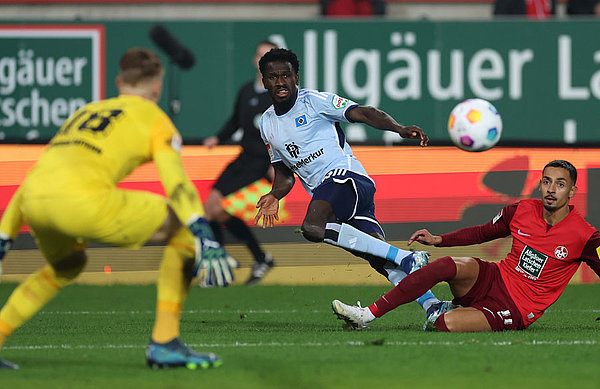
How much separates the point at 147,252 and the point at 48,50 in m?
4.19

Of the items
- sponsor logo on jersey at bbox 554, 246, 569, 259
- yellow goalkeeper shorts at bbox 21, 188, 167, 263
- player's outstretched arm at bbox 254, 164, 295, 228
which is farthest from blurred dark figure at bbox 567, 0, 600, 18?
yellow goalkeeper shorts at bbox 21, 188, 167, 263

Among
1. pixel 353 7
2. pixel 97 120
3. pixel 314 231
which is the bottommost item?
pixel 314 231

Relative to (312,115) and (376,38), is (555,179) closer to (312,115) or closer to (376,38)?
(312,115)

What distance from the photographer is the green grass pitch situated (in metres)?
4.73

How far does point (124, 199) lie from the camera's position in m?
5.00

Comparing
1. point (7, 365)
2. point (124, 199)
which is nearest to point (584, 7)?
point (124, 199)


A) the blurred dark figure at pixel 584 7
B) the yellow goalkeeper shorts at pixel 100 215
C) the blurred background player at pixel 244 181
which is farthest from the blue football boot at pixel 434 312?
the blurred dark figure at pixel 584 7

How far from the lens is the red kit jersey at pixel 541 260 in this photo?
21.4 feet

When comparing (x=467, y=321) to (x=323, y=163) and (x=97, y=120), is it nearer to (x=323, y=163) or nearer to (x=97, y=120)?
(x=323, y=163)

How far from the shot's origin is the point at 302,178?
25.3 ft

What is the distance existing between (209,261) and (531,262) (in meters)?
2.75

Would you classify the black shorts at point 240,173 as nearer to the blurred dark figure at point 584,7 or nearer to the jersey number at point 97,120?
the jersey number at point 97,120

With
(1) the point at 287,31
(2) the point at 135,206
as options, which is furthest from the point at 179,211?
(1) the point at 287,31

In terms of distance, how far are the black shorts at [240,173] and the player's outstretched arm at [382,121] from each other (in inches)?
139
